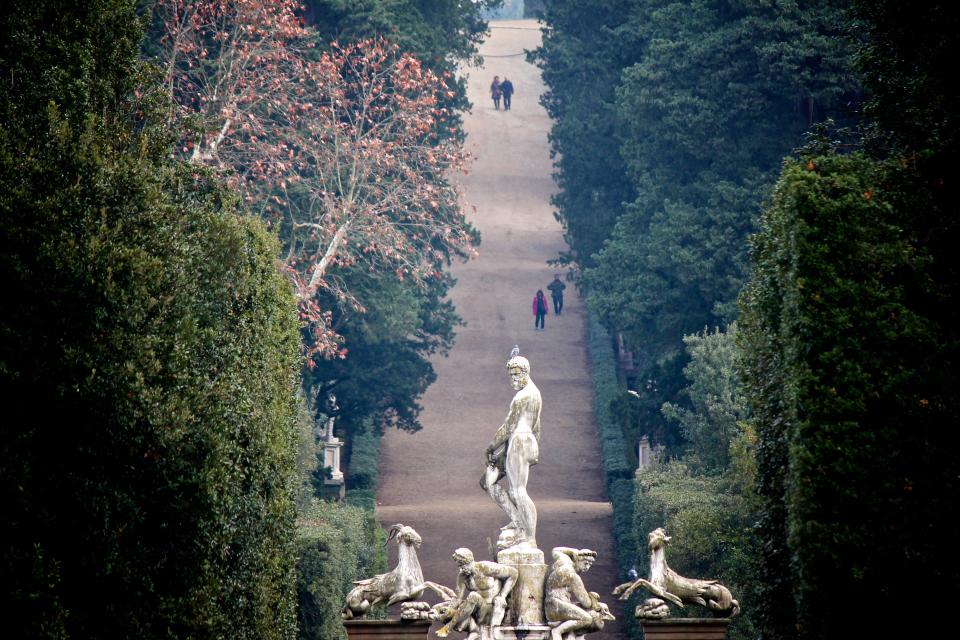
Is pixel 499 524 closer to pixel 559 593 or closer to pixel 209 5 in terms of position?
pixel 209 5

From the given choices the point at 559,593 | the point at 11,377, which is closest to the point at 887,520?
the point at 559,593

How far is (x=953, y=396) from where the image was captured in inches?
699

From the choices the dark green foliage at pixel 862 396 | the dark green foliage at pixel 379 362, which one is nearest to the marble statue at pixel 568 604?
the dark green foliage at pixel 862 396

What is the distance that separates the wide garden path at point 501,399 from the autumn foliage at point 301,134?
22.7 feet

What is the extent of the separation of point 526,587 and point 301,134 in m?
17.8

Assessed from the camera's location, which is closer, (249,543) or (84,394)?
(84,394)

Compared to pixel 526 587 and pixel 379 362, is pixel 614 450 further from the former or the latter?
pixel 526 587

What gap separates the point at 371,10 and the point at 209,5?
8.48m

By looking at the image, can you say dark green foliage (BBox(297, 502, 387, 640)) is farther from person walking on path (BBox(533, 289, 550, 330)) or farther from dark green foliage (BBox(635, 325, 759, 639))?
person walking on path (BBox(533, 289, 550, 330))

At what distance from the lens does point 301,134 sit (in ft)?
123

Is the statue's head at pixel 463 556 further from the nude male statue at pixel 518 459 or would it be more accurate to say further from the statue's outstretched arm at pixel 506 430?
the statue's outstretched arm at pixel 506 430

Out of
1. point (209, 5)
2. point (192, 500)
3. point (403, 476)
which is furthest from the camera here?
point (403, 476)

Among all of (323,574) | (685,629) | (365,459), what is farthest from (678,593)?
(365,459)

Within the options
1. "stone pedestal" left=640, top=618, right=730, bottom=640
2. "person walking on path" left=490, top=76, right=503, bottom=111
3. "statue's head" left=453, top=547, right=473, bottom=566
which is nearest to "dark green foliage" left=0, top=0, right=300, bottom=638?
"statue's head" left=453, top=547, right=473, bottom=566
